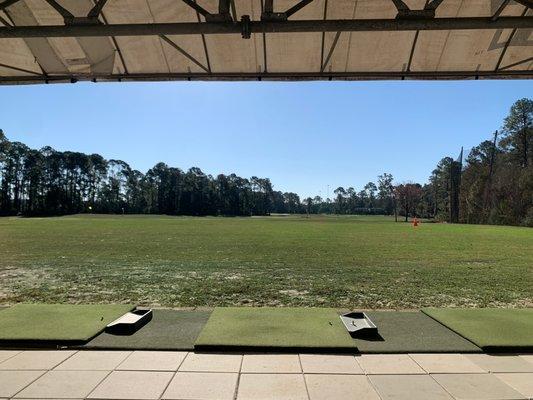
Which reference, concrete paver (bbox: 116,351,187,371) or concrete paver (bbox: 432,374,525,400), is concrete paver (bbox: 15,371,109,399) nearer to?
concrete paver (bbox: 116,351,187,371)

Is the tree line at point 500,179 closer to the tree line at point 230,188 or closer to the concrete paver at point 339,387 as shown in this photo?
the tree line at point 230,188

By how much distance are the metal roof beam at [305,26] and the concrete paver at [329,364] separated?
3467 millimetres

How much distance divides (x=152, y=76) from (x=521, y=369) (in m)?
5.84

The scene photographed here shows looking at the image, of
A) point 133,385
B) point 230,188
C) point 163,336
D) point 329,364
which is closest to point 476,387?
point 329,364

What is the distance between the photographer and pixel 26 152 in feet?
318

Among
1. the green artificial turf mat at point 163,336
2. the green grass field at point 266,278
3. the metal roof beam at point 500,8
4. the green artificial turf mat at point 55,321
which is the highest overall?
the metal roof beam at point 500,8

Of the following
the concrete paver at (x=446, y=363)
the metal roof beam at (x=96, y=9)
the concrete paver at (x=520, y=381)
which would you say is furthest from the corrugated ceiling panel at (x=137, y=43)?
the concrete paver at (x=520, y=381)

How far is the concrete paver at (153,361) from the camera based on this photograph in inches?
164

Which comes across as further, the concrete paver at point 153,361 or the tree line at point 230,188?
the tree line at point 230,188

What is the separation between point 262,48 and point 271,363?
400 cm

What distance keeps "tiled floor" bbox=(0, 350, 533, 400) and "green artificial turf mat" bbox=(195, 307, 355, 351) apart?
231 millimetres

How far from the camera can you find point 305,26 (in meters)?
4.27

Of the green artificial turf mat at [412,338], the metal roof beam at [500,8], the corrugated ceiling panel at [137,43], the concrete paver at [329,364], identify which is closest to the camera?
the metal roof beam at [500,8]

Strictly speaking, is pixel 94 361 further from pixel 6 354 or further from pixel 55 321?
pixel 55 321
